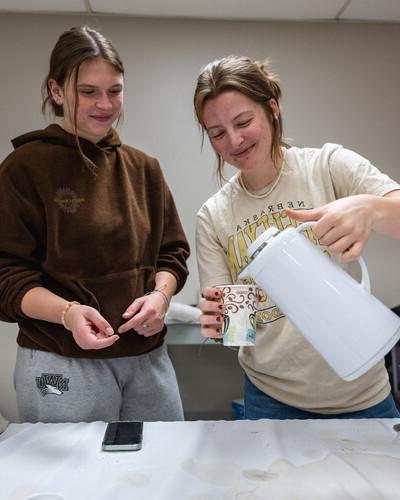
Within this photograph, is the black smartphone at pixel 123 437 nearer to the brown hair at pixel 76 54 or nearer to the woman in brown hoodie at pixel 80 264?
the woman in brown hoodie at pixel 80 264

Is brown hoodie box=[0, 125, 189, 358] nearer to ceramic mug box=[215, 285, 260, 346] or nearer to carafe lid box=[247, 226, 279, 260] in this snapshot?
ceramic mug box=[215, 285, 260, 346]

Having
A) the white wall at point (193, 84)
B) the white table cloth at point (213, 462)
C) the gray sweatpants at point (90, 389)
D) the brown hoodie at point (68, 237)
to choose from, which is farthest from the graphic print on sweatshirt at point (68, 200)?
the white wall at point (193, 84)

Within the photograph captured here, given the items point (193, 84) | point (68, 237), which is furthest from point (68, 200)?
point (193, 84)

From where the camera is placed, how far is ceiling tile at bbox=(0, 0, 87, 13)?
107 inches

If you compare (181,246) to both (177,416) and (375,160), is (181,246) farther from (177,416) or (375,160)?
(375,160)

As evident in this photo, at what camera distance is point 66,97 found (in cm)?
114

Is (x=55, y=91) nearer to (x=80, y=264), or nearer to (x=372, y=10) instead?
(x=80, y=264)

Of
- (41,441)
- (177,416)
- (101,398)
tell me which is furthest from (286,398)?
(41,441)

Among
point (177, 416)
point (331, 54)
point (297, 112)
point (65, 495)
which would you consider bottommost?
point (177, 416)

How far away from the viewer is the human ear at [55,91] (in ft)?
3.78

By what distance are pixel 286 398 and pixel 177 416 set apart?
252 millimetres

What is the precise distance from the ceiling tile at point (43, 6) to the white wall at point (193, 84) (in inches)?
2.4

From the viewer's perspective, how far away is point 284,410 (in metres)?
1.11

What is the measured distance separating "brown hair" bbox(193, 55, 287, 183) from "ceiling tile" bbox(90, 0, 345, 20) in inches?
70.5
